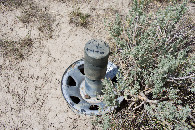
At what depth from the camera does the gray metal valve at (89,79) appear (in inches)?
111

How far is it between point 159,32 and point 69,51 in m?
1.92

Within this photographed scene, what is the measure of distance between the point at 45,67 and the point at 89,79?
1248 mm

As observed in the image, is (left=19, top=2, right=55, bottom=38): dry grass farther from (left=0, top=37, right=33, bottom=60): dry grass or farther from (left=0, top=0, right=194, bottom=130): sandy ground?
(left=0, top=37, right=33, bottom=60): dry grass

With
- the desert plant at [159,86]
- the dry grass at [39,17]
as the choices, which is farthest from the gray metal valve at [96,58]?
the dry grass at [39,17]

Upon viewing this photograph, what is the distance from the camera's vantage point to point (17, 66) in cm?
411

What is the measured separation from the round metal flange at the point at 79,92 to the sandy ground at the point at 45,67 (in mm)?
201

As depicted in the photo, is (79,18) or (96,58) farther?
(79,18)

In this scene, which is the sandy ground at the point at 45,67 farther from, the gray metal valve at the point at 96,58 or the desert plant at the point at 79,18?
the gray metal valve at the point at 96,58

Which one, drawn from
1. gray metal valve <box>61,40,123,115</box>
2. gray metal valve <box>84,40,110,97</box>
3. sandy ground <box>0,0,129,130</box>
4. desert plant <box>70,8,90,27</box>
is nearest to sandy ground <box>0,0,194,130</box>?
sandy ground <box>0,0,129,130</box>

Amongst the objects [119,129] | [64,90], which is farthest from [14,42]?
[119,129]

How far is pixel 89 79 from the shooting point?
3340 millimetres

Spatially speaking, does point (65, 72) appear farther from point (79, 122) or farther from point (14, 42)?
point (14, 42)

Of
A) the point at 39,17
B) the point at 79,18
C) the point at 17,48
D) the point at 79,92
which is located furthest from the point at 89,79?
the point at 39,17

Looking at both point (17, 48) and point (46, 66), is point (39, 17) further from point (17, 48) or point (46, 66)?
point (46, 66)
